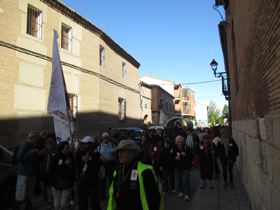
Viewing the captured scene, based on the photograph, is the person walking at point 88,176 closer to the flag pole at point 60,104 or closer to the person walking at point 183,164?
the flag pole at point 60,104

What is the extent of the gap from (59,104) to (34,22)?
33.3ft

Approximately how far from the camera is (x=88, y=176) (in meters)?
6.30

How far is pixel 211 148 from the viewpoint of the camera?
11242 millimetres

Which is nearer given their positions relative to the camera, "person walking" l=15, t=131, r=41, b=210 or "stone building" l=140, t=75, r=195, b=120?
"person walking" l=15, t=131, r=41, b=210

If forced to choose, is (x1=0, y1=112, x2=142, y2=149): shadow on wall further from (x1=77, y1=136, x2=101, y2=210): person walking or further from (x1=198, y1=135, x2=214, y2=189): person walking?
(x1=77, y1=136, x2=101, y2=210): person walking

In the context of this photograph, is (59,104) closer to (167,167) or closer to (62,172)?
(62,172)

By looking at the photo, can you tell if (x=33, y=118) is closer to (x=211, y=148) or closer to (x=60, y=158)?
(x=211, y=148)

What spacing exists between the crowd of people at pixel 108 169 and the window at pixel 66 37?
731 cm

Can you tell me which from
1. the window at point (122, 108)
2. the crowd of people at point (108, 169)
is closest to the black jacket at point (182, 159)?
the crowd of people at point (108, 169)

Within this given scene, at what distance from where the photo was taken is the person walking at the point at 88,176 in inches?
247

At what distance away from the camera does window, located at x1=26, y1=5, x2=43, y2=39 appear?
15.3 m

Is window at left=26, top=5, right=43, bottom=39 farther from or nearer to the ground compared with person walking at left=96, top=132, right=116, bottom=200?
farther from the ground

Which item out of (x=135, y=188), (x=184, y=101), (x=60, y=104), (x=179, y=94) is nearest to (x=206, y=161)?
(x=60, y=104)

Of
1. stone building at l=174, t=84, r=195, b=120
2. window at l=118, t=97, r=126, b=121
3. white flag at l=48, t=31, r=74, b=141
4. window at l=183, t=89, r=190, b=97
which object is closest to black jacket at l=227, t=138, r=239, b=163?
white flag at l=48, t=31, r=74, b=141
